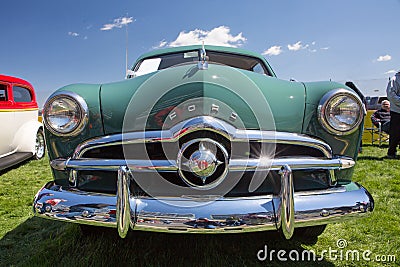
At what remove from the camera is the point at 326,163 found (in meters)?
1.57

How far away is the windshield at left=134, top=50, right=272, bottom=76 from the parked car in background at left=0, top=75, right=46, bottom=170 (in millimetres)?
2724

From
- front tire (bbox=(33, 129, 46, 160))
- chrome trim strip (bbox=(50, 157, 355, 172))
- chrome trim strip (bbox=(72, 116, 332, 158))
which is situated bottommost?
front tire (bbox=(33, 129, 46, 160))

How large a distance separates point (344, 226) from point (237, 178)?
135 cm

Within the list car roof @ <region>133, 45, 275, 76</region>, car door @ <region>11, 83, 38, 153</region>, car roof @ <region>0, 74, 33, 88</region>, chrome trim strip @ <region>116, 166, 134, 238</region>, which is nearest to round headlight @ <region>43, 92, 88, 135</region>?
chrome trim strip @ <region>116, 166, 134, 238</region>

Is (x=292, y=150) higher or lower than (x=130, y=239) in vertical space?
higher

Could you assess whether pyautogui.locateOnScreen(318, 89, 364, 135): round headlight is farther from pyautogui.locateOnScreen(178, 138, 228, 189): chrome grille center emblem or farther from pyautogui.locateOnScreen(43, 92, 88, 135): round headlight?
pyautogui.locateOnScreen(43, 92, 88, 135): round headlight

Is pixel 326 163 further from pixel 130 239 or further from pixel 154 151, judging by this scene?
pixel 130 239

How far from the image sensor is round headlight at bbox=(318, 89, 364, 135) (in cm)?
163

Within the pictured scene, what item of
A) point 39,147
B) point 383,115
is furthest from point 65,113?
point 383,115

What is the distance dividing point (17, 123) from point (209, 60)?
3.72m

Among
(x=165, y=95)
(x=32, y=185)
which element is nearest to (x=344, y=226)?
(x=165, y=95)

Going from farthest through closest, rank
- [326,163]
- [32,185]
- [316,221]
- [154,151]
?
[32,185] → [154,151] → [326,163] → [316,221]

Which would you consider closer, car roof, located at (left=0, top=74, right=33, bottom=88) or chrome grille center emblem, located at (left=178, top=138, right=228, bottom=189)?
chrome grille center emblem, located at (left=178, top=138, right=228, bottom=189)

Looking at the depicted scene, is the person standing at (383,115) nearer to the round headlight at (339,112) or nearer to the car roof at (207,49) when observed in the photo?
the car roof at (207,49)
